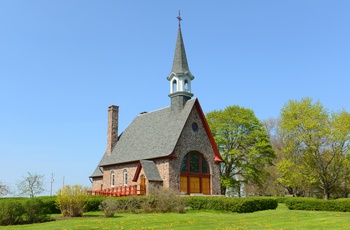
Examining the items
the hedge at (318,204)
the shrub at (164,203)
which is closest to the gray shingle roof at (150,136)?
the shrub at (164,203)

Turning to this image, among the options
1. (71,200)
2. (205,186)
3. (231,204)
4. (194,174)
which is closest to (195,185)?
(194,174)

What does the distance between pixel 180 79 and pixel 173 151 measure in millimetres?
8044

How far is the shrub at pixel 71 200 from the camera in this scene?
21938 millimetres

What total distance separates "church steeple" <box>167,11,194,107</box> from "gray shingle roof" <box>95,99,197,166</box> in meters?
0.93

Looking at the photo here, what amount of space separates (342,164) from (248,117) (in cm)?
1149

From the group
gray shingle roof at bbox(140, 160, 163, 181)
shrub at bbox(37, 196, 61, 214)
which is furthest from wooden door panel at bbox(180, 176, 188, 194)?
shrub at bbox(37, 196, 61, 214)

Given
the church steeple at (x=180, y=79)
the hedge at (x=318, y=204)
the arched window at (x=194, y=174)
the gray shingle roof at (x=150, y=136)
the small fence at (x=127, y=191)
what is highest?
the church steeple at (x=180, y=79)

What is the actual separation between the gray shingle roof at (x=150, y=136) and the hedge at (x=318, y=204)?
36.2 feet

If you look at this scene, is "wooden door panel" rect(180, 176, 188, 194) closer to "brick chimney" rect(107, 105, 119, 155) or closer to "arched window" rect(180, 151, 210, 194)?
"arched window" rect(180, 151, 210, 194)

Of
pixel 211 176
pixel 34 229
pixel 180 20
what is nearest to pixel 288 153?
pixel 211 176

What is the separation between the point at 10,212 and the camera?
19234mm

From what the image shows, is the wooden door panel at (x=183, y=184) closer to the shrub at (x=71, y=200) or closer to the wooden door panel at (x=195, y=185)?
the wooden door panel at (x=195, y=185)

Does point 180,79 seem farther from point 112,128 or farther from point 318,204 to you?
point 318,204

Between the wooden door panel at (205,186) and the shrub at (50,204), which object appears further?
the wooden door panel at (205,186)
